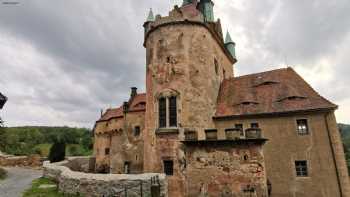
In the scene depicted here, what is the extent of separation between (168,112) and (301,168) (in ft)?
31.1

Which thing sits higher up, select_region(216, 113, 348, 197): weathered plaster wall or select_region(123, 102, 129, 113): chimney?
select_region(123, 102, 129, 113): chimney

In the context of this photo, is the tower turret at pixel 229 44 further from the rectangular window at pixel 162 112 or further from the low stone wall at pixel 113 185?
the low stone wall at pixel 113 185

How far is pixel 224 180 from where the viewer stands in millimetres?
11344

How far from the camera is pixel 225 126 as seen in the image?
54.7 ft

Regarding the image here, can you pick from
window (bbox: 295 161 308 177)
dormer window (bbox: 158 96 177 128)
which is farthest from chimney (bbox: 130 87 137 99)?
window (bbox: 295 161 308 177)

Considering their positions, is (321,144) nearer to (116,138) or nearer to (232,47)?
(232,47)

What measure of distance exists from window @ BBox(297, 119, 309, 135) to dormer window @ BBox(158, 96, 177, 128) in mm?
8385

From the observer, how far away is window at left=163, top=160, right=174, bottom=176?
47.7ft

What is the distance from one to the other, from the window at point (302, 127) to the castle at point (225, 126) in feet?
0.19

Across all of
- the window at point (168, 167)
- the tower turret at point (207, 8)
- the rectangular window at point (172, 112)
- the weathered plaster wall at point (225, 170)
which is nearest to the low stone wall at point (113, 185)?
the weathered plaster wall at point (225, 170)

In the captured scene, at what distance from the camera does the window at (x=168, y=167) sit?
1453 cm

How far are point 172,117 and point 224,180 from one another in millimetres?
5840

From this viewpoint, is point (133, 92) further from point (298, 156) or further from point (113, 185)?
point (298, 156)

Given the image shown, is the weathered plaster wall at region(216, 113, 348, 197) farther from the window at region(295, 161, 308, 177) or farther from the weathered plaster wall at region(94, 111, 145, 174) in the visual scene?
the weathered plaster wall at region(94, 111, 145, 174)
